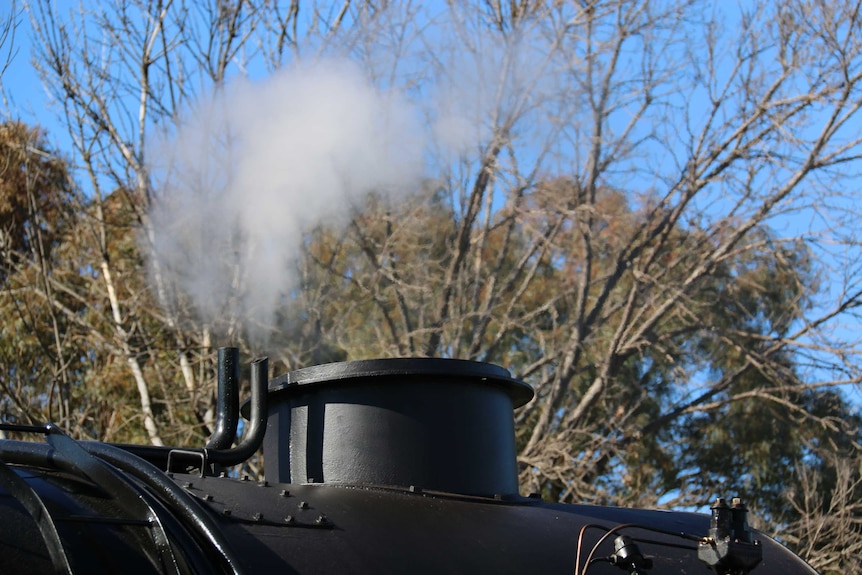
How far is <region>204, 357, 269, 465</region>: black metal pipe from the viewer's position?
380 centimetres

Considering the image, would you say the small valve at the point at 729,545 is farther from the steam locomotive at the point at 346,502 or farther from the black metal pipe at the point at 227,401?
the black metal pipe at the point at 227,401

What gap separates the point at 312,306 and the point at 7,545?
11.0 metres

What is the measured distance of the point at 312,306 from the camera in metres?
13.4

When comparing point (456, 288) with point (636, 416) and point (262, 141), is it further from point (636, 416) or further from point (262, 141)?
point (262, 141)

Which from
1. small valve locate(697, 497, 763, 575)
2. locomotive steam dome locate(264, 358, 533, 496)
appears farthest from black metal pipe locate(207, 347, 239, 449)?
small valve locate(697, 497, 763, 575)

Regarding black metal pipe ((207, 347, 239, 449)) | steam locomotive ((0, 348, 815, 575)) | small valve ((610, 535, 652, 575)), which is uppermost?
black metal pipe ((207, 347, 239, 449))

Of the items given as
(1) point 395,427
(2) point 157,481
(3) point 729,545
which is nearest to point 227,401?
(1) point 395,427

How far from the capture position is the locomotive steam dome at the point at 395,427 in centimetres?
374

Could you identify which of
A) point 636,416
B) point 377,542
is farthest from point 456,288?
point 377,542

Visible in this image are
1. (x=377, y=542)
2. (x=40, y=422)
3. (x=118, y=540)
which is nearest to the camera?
(x=118, y=540)

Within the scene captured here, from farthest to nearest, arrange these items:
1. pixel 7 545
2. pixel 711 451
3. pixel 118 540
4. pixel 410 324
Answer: pixel 711 451
pixel 410 324
pixel 118 540
pixel 7 545

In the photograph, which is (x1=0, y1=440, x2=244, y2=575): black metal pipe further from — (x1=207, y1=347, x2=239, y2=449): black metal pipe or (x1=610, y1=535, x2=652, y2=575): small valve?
(x1=610, y1=535, x2=652, y2=575): small valve

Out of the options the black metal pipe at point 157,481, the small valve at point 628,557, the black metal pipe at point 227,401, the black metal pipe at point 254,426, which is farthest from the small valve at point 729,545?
the black metal pipe at point 227,401

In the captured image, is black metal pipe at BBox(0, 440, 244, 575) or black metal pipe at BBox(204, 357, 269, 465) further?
black metal pipe at BBox(204, 357, 269, 465)
